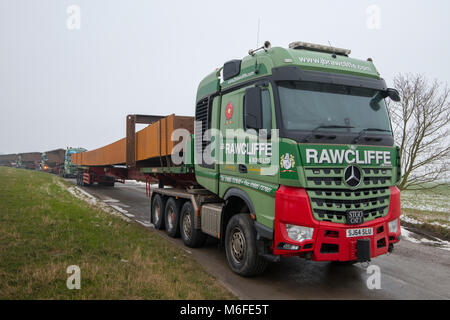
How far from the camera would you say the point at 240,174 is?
5.69 meters

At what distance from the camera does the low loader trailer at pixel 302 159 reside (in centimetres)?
459

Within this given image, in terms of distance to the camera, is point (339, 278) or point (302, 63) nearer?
point (302, 63)

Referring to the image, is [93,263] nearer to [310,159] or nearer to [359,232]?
[310,159]

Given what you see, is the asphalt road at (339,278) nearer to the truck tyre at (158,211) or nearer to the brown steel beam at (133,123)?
the truck tyre at (158,211)

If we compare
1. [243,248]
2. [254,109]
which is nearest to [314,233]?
[243,248]

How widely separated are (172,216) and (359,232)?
16.5 feet

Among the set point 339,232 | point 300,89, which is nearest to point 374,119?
point 300,89

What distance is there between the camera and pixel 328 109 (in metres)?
4.98

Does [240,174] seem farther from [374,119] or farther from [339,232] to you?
[374,119]

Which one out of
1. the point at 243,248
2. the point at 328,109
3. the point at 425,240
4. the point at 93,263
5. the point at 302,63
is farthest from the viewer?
the point at 425,240

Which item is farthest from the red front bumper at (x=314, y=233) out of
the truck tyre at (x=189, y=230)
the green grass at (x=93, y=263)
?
the truck tyre at (x=189, y=230)

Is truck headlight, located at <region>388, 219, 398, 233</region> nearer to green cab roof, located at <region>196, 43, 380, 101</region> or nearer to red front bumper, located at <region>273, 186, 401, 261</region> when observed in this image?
red front bumper, located at <region>273, 186, 401, 261</region>

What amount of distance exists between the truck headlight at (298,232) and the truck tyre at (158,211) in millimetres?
5266
